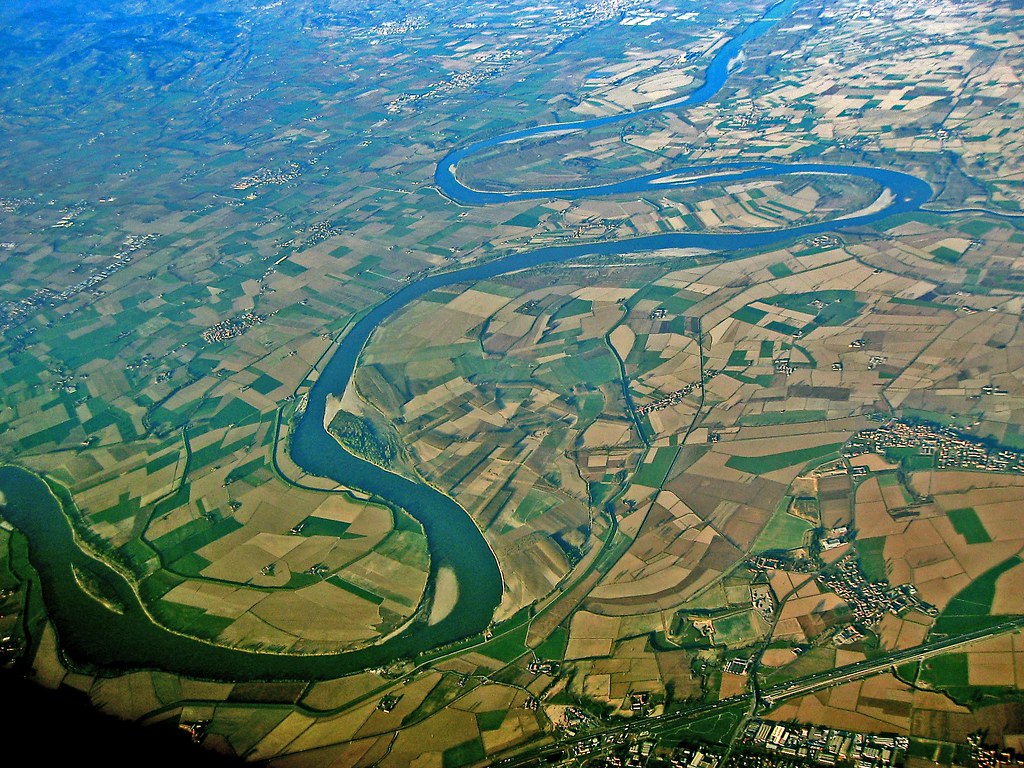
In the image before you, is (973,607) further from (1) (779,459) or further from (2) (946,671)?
(1) (779,459)

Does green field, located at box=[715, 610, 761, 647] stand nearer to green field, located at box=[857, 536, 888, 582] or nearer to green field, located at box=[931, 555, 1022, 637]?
green field, located at box=[857, 536, 888, 582]

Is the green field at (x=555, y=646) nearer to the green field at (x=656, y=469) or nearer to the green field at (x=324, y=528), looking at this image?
the green field at (x=656, y=469)

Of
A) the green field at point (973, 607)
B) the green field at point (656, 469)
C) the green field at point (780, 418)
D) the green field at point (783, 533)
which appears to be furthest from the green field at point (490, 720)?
the green field at point (780, 418)

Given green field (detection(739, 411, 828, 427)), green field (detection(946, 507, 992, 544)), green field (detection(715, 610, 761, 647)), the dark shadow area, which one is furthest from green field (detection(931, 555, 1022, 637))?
the dark shadow area

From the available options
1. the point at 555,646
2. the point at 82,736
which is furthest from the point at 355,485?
the point at 82,736

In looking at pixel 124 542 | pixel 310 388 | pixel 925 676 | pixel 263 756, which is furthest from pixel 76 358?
pixel 925 676
